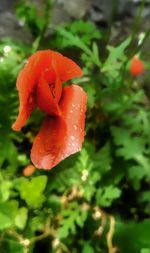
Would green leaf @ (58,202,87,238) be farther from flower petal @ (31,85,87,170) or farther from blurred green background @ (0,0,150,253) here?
flower petal @ (31,85,87,170)

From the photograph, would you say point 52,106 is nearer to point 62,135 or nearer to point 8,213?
point 62,135

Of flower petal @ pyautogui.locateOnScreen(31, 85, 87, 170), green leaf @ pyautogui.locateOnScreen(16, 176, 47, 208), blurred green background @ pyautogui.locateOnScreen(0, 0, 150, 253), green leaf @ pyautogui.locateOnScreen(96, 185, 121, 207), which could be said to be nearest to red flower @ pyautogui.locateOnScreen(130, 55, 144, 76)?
blurred green background @ pyautogui.locateOnScreen(0, 0, 150, 253)

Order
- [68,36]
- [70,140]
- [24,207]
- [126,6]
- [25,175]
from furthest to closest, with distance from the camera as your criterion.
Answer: [126,6] < [68,36] < [25,175] < [24,207] < [70,140]

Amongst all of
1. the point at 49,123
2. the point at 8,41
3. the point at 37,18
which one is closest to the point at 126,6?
the point at 37,18

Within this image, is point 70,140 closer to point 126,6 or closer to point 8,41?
point 8,41

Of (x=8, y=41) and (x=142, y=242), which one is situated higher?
(x=8, y=41)

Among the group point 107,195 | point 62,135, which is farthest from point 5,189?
point 62,135

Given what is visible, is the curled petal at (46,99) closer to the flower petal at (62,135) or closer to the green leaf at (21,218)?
the flower petal at (62,135)
